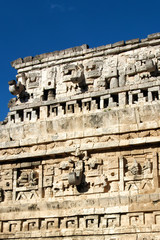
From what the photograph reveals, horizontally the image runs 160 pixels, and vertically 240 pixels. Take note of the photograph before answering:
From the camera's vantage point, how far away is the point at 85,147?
16625 mm

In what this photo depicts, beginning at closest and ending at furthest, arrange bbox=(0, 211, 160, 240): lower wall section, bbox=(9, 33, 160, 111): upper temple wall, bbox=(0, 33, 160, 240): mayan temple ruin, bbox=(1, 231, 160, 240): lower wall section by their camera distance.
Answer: bbox=(1, 231, 160, 240): lower wall section < bbox=(0, 211, 160, 240): lower wall section < bbox=(0, 33, 160, 240): mayan temple ruin < bbox=(9, 33, 160, 111): upper temple wall

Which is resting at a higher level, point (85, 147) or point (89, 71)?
point (89, 71)

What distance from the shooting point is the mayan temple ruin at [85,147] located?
15602 millimetres

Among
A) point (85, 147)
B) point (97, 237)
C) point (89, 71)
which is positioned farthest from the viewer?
point (89, 71)

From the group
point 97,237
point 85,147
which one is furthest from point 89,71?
point 97,237

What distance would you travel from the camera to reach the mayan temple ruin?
1560 centimetres

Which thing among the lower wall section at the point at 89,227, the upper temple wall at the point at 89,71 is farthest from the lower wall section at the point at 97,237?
the upper temple wall at the point at 89,71

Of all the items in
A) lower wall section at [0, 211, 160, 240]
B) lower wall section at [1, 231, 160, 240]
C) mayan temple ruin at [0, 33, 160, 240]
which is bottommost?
lower wall section at [1, 231, 160, 240]

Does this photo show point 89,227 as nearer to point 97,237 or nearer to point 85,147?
point 97,237

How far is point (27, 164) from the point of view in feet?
57.5

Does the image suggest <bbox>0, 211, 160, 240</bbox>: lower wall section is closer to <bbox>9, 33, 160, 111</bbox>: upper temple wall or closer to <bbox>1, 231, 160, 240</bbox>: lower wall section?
<bbox>1, 231, 160, 240</bbox>: lower wall section

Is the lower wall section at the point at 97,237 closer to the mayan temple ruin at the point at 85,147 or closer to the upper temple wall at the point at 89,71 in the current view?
the mayan temple ruin at the point at 85,147

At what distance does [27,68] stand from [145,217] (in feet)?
23.5

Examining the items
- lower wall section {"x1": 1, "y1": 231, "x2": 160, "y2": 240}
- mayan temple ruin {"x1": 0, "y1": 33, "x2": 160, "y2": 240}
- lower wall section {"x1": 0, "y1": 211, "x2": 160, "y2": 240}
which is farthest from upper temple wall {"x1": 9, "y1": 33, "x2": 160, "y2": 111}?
lower wall section {"x1": 1, "y1": 231, "x2": 160, "y2": 240}
